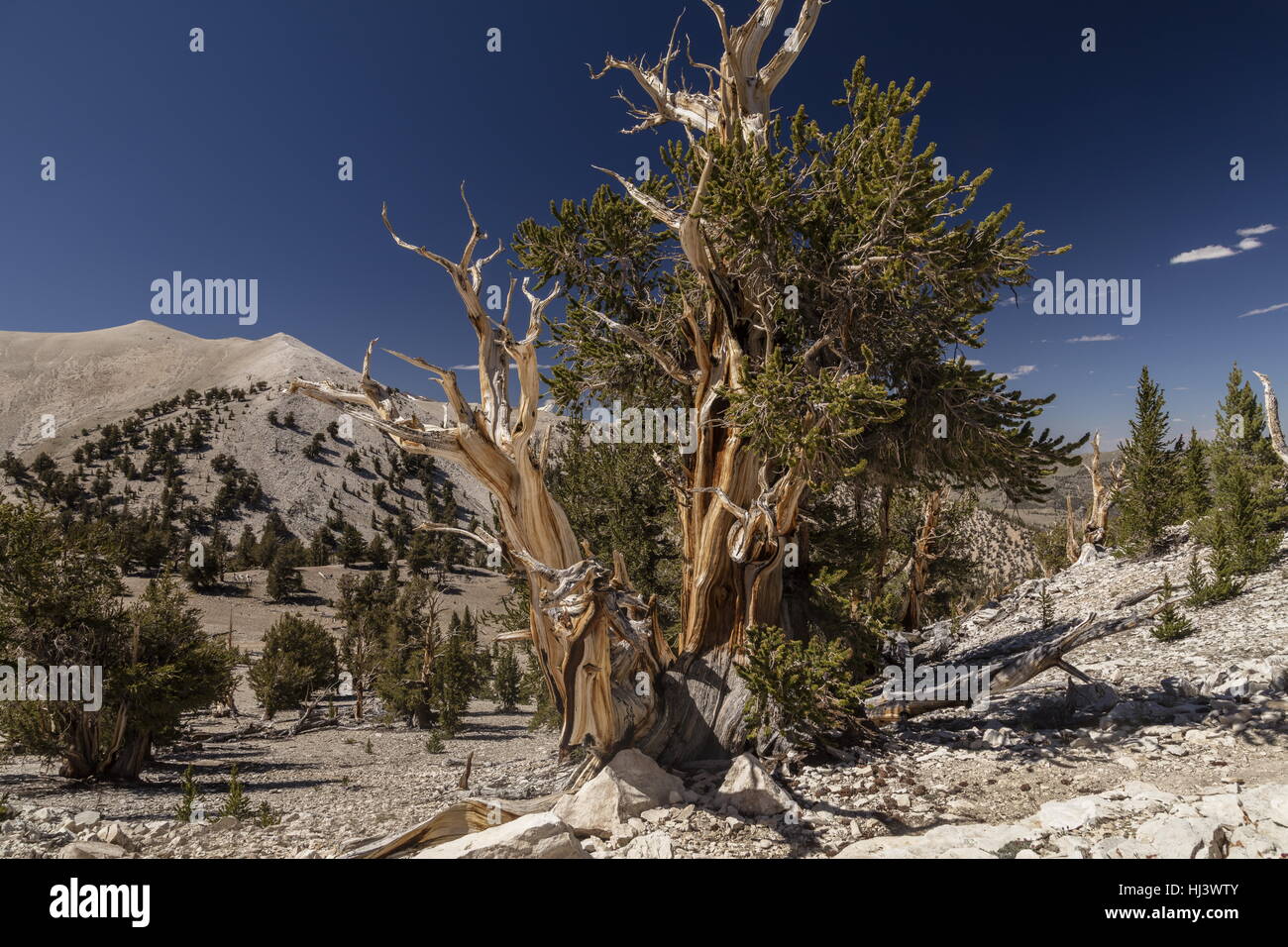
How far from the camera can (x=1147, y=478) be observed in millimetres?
16891

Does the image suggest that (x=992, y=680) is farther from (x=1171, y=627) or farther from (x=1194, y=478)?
(x=1194, y=478)

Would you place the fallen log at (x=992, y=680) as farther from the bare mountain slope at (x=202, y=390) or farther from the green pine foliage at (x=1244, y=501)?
the bare mountain slope at (x=202, y=390)

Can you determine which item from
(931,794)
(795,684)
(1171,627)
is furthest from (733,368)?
(1171,627)

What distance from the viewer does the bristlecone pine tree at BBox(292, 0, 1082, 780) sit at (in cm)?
557

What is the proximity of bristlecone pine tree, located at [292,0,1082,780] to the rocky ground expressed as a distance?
3.84 feet

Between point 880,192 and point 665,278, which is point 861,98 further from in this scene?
point 665,278

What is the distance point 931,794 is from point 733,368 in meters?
4.43

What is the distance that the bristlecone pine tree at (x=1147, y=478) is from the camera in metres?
16.2

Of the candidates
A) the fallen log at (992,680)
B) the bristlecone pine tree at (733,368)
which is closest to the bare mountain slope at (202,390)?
the bristlecone pine tree at (733,368)

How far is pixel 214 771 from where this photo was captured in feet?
32.8

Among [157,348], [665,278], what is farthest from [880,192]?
[157,348]

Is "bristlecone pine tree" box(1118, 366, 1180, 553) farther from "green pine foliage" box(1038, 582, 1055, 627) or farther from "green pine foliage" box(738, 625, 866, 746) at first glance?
"green pine foliage" box(738, 625, 866, 746)

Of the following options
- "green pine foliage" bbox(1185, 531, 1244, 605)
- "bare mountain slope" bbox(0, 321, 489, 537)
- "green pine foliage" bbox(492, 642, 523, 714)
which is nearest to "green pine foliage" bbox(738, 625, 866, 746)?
"green pine foliage" bbox(1185, 531, 1244, 605)
